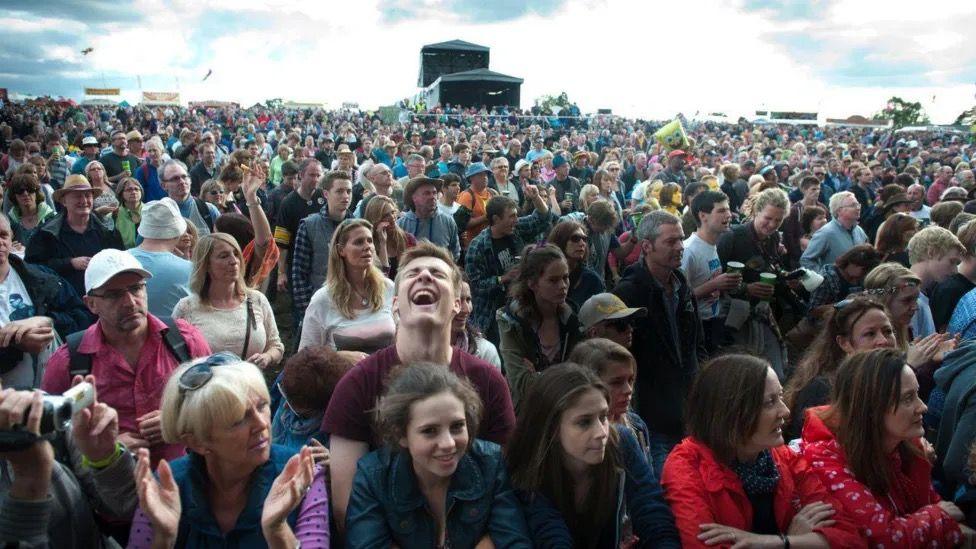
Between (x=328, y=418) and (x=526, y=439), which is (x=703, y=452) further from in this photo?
(x=328, y=418)

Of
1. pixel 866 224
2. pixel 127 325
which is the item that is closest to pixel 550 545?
pixel 127 325

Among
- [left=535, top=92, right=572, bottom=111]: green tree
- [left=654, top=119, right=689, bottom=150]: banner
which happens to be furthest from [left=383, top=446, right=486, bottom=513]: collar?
[left=535, top=92, right=572, bottom=111]: green tree

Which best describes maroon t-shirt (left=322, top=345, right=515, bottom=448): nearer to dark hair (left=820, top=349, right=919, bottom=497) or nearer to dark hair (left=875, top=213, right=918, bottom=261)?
dark hair (left=820, top=349, right=919, bottom=497)

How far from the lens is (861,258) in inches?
198

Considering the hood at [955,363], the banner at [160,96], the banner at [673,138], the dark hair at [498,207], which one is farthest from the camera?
the banner at [160,96]

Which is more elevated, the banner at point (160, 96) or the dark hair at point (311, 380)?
the banner at point (160, 96)

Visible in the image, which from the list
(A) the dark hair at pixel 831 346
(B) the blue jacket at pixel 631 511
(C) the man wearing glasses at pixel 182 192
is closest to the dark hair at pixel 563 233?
(A) the dark hair at pixel 831 346

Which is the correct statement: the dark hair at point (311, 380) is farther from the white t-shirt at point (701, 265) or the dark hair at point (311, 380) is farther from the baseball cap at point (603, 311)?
the white t-shirt at point (701, 265)

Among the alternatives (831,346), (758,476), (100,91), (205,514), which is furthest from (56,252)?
(100,91)

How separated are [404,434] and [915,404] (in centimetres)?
193

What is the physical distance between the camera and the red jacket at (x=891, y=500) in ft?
8.08

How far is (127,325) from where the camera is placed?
2793 millimetres

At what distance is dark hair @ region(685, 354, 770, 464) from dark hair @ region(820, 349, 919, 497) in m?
0.44

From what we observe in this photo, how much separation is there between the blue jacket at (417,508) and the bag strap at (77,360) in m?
1.27
